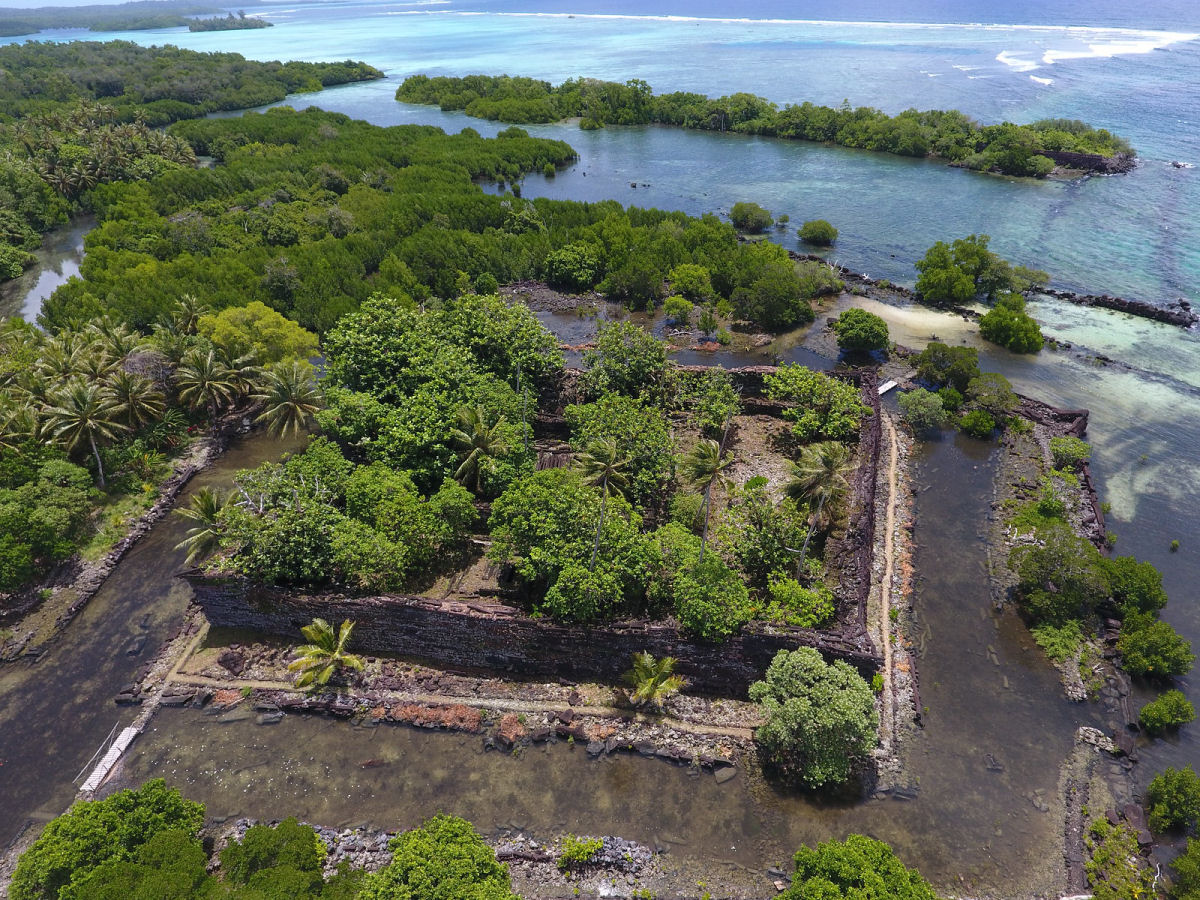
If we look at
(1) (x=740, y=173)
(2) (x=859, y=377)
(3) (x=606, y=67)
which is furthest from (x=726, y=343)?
(3) (x=606, y=67)

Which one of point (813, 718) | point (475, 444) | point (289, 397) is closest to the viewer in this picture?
point (813, 718)

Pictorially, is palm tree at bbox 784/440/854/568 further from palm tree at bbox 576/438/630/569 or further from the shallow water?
the shallow water

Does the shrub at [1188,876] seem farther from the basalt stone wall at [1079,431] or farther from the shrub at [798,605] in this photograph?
the basalt stone wall at [1079,431]

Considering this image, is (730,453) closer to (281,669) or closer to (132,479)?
(281,669)

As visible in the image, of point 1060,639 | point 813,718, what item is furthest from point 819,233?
point 813,718

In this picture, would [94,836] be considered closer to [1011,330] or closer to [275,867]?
[275,867]

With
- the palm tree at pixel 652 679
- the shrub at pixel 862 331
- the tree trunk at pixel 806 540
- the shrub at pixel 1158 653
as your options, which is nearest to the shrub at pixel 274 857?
the palm tree at pixel 652 679

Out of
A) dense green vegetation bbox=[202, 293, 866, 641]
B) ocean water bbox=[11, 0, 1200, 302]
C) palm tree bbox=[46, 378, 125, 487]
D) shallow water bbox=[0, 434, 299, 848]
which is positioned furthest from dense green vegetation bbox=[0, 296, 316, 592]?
ocean water bbox=[11, 0, 1200, 302]
